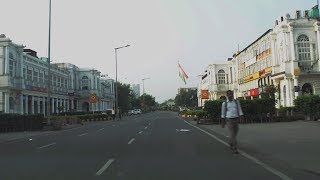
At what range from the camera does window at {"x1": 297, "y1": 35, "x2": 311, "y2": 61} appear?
5241cm

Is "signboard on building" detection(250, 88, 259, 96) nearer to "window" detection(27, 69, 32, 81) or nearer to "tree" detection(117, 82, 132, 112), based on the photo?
"window" detection(27, 69, 32, 81)

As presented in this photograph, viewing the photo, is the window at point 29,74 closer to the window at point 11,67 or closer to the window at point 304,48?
the window at point 11,67

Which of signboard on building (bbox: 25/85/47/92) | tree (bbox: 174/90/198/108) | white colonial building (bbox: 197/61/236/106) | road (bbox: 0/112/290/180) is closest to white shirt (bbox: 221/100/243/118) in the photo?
road (bbox: 0/112/290/180)

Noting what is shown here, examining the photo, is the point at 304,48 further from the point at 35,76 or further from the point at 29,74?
the point at 35,76

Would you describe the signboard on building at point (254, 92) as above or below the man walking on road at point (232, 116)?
above

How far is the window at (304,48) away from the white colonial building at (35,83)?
29.8 m

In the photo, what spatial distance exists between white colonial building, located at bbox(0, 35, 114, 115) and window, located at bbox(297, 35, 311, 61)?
2984cm

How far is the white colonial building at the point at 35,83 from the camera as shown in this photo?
5694 cm

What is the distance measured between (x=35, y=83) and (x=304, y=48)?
38.4m

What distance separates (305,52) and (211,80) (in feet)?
157

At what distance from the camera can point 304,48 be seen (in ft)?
172

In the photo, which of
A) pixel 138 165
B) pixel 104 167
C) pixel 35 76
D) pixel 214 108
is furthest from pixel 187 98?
Answer: pixel 104 167

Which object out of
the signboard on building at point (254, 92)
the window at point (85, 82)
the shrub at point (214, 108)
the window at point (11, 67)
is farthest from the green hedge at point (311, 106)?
the window at point (85, 82)

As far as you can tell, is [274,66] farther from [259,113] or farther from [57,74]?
[57,74]
